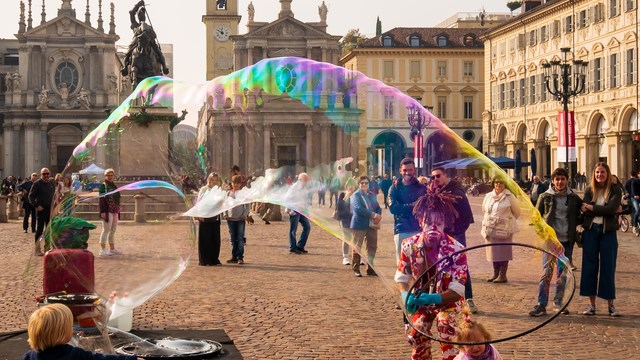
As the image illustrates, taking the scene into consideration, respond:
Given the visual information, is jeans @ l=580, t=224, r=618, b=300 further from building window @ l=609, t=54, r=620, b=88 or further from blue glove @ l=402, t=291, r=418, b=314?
building window @ l=609, t=54, r=620, b=88

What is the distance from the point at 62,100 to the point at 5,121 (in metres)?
5.35

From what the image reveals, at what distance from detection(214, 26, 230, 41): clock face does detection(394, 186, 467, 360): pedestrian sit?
107m

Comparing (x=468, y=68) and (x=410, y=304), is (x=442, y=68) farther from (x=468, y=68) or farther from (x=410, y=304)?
(x=410, y=304)

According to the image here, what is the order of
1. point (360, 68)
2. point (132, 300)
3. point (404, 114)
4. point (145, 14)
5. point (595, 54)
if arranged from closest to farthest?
point (132, 300)
point (404, 114)
point (145, 14)
point (595, 54)
point (360, 68)

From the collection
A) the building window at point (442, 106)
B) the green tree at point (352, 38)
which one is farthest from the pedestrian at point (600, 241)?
the green tree at point (352, 38)

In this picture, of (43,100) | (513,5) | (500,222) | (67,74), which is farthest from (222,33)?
(500,222)

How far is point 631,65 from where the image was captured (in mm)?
46781

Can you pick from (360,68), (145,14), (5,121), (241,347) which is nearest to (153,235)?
(241,347)

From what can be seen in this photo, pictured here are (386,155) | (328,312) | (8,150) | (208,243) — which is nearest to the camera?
(386,155)

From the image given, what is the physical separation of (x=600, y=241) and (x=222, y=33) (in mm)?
103808

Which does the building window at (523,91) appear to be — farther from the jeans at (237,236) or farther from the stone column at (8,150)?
the stone column at (8,150)

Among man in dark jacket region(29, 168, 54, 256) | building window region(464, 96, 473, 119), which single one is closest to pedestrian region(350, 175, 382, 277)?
man in dark jacket region(29, 168, 54, 256)

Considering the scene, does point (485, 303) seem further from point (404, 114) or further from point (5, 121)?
point (5, 121)

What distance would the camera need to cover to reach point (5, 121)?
8644 centimetres
